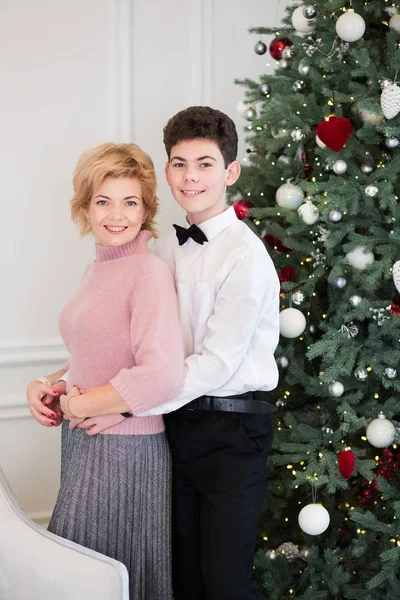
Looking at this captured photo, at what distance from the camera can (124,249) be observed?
1.85m

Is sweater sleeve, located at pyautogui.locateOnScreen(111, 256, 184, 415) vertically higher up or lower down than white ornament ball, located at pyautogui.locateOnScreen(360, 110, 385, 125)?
lower down

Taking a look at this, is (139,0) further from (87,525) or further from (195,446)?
(87,525)

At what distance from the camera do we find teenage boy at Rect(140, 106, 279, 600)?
1.81m

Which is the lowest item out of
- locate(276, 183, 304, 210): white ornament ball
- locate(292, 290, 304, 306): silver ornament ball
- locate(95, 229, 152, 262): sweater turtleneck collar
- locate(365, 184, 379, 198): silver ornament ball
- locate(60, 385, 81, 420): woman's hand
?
locate(60, 385, 81, 420): woman's hand

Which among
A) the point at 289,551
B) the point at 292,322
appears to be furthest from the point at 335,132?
the point at 289,551

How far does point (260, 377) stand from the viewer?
1880mm

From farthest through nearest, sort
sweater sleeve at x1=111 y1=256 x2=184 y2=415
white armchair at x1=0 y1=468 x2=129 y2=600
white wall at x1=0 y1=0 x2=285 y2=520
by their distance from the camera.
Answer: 1. white wall at x1=0 y1=0 x2=285 y2=520
2. sweater sleeve at x1=111 y1=256 x2=184 y2=415
3. white armchair at x1=0 y1=468 x2=129 y2=600

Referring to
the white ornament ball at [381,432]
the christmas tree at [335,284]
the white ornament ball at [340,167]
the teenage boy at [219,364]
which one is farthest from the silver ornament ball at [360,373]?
the white ornament ball at [340,167]

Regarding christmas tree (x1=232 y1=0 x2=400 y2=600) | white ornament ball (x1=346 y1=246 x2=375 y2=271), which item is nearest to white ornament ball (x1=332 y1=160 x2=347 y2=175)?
christmas tree (x1=232 y1=0 x2=400 y2=600)

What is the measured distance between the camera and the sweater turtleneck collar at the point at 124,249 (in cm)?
185

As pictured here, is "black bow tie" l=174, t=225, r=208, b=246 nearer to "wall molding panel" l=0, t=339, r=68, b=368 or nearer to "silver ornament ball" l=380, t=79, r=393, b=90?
"silver ornament ball" l=380, t=79, r=393, b=90

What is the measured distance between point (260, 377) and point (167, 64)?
5.59 feet

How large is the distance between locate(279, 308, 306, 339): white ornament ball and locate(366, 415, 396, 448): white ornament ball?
357mm

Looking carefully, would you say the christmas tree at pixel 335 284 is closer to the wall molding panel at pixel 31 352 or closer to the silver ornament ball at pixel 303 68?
the silver ornament ball at pixel 303 68
